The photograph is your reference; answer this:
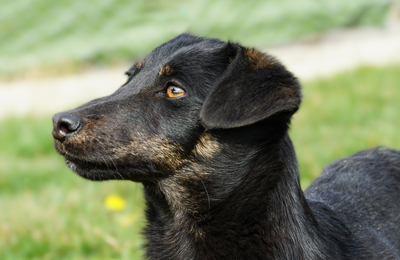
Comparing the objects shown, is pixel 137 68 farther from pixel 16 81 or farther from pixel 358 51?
pixel 358 51

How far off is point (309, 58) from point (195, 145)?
30.0 ft

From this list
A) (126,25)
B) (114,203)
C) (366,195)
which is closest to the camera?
(366,195)

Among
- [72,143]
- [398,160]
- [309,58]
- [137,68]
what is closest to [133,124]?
[72,143]

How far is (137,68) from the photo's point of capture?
3281mm

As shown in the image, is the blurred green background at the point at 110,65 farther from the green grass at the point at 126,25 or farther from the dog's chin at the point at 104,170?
the dog's chin at the point at 104,170

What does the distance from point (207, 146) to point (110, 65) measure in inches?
349

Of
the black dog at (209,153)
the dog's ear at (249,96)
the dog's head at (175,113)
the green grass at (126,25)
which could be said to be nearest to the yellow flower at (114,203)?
the black dog at (209,153)

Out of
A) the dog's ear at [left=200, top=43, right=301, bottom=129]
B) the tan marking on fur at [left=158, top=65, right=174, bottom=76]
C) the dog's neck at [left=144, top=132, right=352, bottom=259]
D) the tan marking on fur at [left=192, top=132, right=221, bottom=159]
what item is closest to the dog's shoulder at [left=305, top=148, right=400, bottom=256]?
the dog's neck at [left=144, top=132, right=352, bottom=259]

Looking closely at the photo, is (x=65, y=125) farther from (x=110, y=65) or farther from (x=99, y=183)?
(x=110, y=65)

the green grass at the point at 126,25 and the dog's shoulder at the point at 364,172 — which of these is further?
the green grass at the point at 126,25

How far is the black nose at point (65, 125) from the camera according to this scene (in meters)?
2.71

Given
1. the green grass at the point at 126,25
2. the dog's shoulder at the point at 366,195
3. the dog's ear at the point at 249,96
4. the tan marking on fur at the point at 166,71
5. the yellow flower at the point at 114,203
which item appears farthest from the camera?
the green grass at the point at 126,25

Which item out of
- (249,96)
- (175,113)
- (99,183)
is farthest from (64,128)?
(99,183)

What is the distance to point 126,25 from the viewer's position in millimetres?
11758
